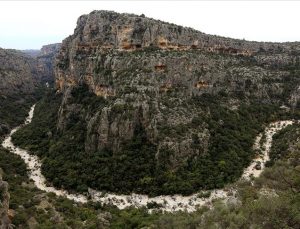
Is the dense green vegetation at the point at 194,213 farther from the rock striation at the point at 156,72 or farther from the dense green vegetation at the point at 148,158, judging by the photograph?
the rock striation at the point at 156,72

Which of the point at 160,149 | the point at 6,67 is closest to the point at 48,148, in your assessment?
the point at 160,149

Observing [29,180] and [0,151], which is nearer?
[29,180]

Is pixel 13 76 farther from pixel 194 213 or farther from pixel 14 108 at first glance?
pixel 194 213

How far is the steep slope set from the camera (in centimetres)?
7506

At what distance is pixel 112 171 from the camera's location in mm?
75375

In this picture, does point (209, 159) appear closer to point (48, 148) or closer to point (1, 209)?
point (48, 148)

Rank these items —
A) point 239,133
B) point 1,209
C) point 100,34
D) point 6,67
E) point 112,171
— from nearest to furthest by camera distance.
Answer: point 1,209, point 112,171, point 239,133, point 100,34, point 6,67

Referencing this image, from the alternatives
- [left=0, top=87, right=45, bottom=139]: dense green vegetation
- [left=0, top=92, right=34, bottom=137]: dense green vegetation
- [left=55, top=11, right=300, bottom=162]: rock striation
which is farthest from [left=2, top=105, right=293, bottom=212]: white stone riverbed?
[left=0, top=87, right=45, bottom=139]: dense green vegetation

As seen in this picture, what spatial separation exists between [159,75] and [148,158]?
20.9 m

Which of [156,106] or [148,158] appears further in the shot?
[156,106]

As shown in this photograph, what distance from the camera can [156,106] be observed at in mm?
80750

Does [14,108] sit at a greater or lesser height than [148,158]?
lesser

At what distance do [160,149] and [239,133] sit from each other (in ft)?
66.4

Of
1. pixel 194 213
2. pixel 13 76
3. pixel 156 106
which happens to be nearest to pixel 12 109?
pixel 13 76
